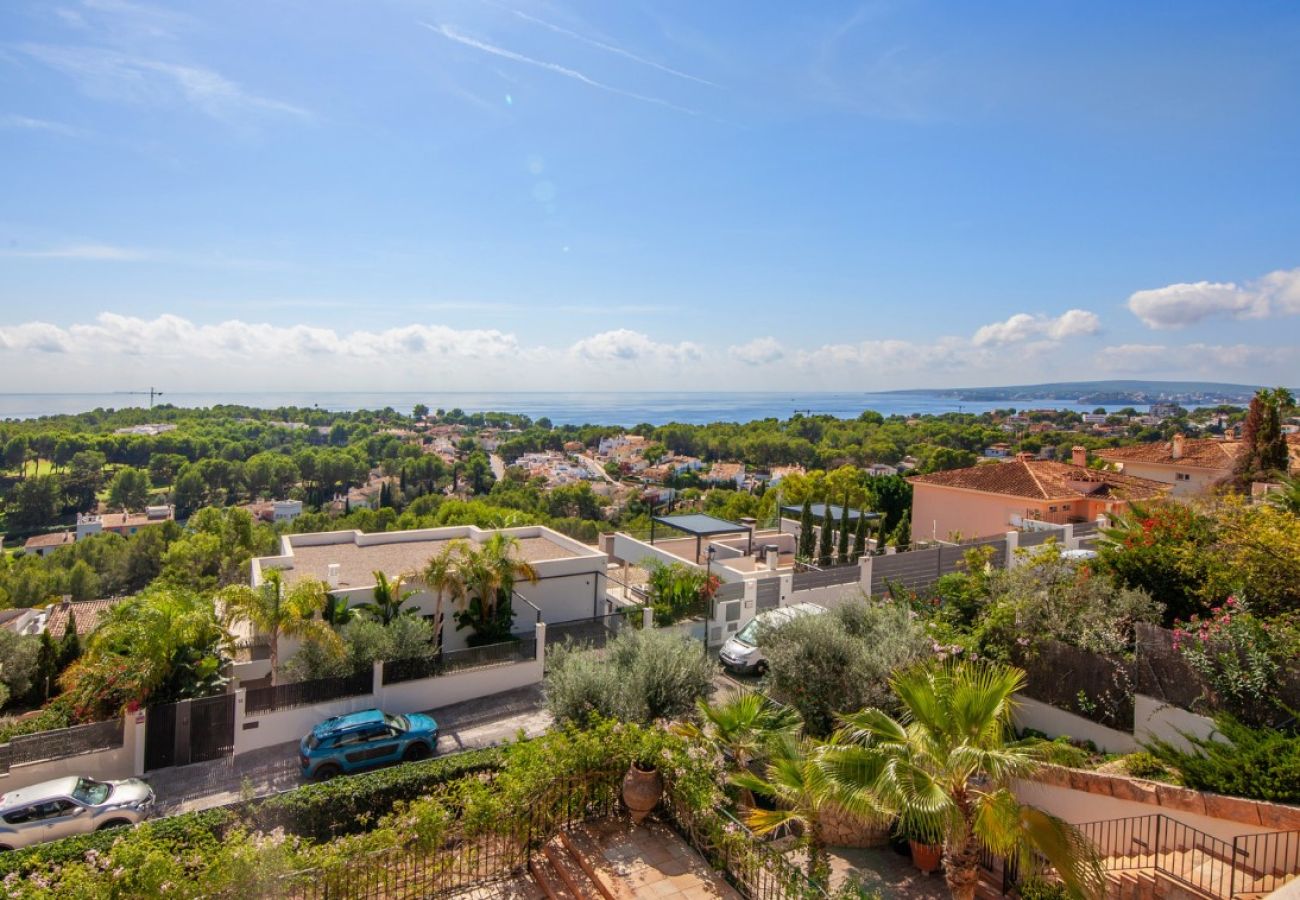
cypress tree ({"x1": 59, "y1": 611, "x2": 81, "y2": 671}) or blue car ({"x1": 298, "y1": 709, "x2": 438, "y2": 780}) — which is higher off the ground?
blue car ({"x1": 298, "y1": 709, "x2": 438, "y2": 780})

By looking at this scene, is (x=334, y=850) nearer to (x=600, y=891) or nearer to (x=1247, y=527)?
(x=600, y=891)

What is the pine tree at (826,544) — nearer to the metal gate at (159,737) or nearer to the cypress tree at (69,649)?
the metal gate at (159,737)

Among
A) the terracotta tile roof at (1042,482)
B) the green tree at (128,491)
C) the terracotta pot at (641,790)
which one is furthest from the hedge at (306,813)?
the green tree at (128,491)

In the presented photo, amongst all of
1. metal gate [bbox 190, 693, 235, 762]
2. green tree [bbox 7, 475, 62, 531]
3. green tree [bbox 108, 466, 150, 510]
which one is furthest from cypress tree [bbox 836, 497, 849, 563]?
green tree [bbox 108, 466, 150, 510]

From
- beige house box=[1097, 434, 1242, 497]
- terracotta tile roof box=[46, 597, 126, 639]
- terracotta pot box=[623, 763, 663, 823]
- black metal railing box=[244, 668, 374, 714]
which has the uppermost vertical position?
beige house box=[1097, 434, 1242, 497]

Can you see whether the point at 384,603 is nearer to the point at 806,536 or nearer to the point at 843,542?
the point at 806,536

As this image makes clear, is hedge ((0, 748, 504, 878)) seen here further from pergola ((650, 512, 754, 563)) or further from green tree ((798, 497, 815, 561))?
green tree ((798, 497, 815, 561))

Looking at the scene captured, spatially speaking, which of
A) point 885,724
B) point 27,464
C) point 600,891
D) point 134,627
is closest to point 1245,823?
point 885,724
